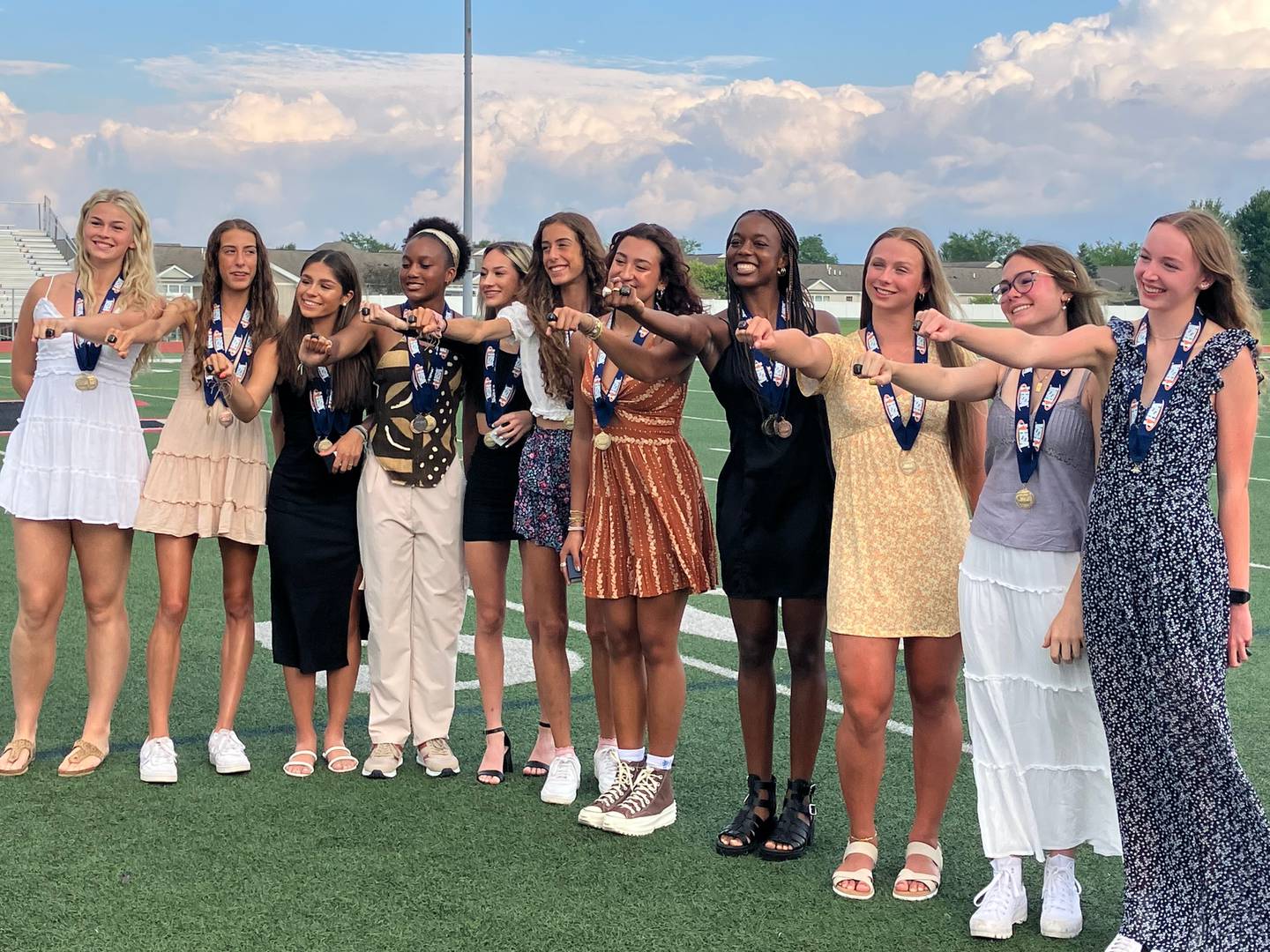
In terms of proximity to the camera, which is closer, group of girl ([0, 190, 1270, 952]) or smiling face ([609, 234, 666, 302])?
group of girl ([0, 190, 1270, 952])

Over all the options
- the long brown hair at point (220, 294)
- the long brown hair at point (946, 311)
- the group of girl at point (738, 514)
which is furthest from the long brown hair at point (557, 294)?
the long brown hair at point (946, 311)

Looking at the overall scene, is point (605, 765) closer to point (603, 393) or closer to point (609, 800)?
point (609, 800)

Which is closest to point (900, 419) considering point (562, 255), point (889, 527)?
point (889, 527)

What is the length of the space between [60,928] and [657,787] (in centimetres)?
193

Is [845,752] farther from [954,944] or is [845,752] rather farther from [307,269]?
[307,269]

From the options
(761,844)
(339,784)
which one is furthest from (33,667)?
(761,844)

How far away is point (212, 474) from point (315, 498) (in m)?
0.38

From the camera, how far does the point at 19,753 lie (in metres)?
5.55

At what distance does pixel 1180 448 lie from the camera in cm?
373

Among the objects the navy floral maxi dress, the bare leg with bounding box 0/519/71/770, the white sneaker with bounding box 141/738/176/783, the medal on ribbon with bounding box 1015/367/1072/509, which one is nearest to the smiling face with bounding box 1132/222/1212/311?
the navy floral maxi dress

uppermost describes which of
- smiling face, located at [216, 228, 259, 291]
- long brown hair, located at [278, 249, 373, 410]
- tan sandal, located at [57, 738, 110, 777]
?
smiling face, located at [216, 228, 259, 291]

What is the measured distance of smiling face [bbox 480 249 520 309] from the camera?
Result: 5699 mm

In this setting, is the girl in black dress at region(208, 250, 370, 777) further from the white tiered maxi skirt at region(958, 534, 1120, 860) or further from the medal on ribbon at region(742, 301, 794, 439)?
the white tiered maxi skirt at region(958, 534, 1120, 860)

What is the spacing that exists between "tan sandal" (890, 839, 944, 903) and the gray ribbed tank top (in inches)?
39.9
